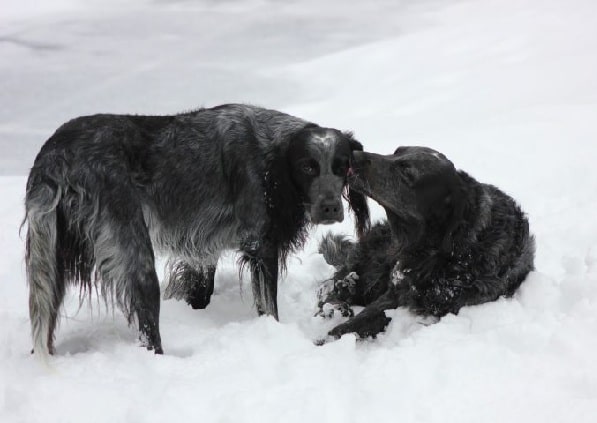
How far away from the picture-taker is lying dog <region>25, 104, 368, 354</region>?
13.3 feet

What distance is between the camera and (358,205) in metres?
5.45

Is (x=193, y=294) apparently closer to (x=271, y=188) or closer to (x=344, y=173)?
(x=271, y=188)

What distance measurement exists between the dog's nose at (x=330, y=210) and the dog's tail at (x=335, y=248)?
1.58m

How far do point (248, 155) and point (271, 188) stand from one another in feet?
1.02

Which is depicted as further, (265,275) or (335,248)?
(335,248)

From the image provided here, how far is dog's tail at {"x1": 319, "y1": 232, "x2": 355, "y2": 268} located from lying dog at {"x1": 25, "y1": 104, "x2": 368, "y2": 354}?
0.87m

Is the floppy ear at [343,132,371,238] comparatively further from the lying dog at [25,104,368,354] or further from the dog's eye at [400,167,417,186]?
the dog's eye at [400,167,417,186]

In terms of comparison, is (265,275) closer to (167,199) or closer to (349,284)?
(167,199)

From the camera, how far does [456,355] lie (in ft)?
11.9

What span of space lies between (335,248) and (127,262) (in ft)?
8.79

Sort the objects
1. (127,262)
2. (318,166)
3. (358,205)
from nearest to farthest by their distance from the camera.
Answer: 1. (127,262)
2. (318,166)
3. (358,205)

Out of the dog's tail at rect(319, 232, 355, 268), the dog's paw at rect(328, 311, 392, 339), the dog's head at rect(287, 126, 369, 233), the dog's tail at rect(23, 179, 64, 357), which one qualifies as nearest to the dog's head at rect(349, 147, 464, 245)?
the dog's head at rect(287, 126, 369, 233)

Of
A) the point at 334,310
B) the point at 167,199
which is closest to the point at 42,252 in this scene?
the point at 167,199

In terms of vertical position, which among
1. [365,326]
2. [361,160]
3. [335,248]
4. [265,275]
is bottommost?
[335,248]
